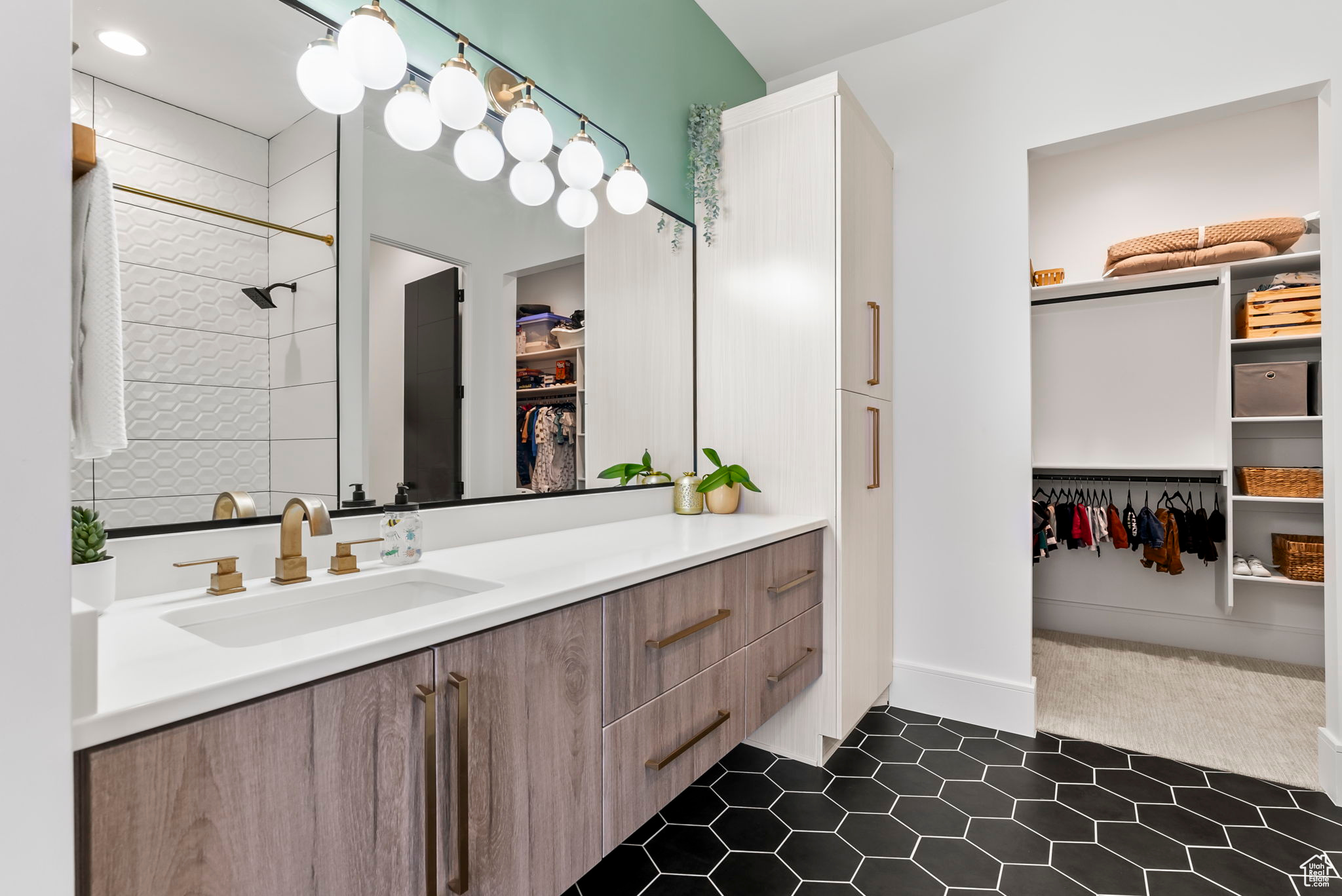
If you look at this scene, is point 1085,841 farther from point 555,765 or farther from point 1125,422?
point 1125,422

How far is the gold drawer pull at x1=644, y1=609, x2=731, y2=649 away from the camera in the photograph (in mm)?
1323

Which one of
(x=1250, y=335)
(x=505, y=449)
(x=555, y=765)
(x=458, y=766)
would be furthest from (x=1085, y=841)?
(x=1250, y=335)

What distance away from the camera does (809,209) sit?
2.26 metres

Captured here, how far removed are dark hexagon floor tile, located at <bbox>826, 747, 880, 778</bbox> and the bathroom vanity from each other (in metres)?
0.71

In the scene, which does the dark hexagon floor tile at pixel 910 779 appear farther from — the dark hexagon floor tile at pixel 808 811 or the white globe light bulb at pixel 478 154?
the white globe light bulb at pixel 478 154

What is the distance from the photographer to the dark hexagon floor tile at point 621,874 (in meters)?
1.57

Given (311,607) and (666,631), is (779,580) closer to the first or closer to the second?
(666,631)

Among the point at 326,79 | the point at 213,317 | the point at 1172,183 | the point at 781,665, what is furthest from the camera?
the point at 1172,183

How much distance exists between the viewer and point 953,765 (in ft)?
7.16

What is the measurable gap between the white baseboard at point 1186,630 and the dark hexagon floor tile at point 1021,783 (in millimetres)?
1891

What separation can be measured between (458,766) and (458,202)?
4.37ft

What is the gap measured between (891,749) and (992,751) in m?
0.35

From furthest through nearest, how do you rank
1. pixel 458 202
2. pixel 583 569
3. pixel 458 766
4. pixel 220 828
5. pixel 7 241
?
pixel 458 202
pixel 583 569
pixel 458 766
pixel 220 828
pixel 7 241

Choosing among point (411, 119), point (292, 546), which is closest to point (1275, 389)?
point (411, 119)
